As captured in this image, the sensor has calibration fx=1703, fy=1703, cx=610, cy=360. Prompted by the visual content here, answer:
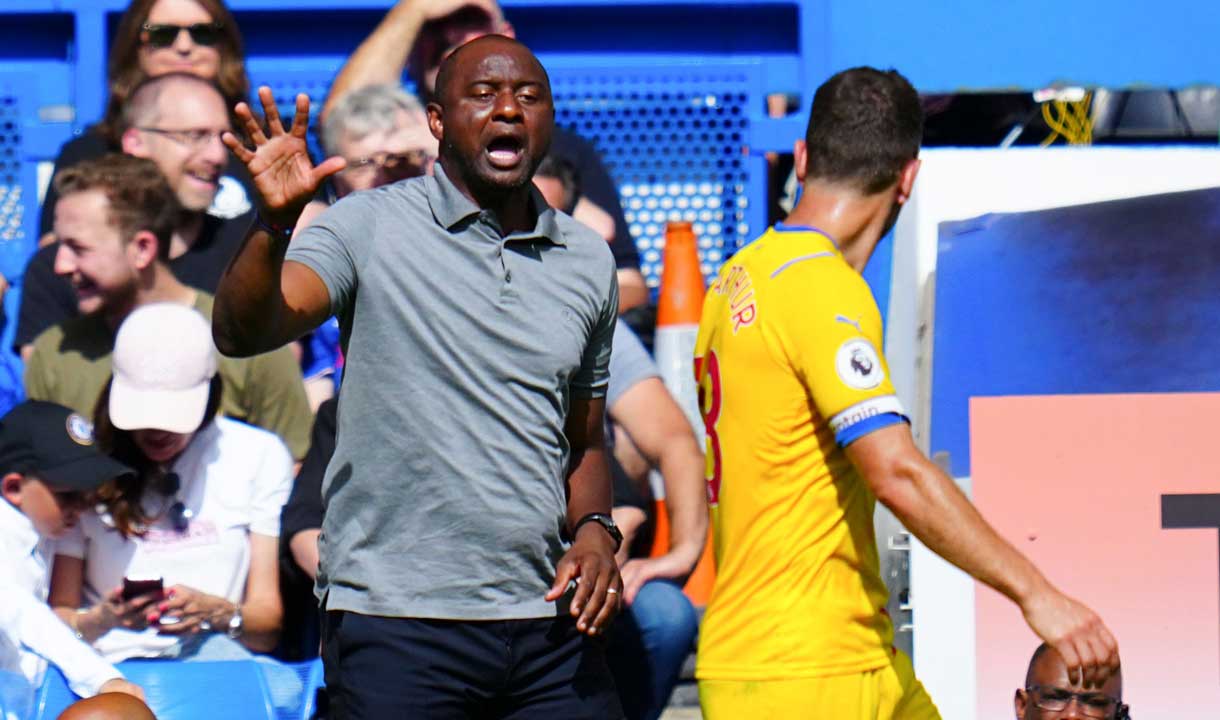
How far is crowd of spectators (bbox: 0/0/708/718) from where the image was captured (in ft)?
14.0

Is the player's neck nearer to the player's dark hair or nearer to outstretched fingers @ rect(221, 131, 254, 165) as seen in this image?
the player's dark hair

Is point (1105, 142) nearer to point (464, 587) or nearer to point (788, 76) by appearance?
point (788, 76)

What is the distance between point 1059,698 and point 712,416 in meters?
1.00

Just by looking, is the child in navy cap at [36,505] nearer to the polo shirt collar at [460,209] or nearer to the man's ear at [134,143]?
the man's ear at [134,143]

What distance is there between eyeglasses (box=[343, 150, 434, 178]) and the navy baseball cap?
107 cm

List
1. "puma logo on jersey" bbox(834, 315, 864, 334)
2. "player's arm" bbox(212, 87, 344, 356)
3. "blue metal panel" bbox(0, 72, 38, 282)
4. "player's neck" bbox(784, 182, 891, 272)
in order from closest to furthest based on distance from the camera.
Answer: "player's arm" bbox(212, 87, 344, 356)
"puma logo on jersey" bbox(834, 315, 864, 334)
"player's neck" bbox(784, 182, 891, 272)
"blue metal panel" bbox(0, 72, 38, 282)

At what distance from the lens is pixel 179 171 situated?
523cm

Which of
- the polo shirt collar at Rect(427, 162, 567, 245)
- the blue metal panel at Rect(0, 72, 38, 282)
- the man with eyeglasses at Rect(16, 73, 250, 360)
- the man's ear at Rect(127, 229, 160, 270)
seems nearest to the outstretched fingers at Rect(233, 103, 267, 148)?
the polo shirt collar at Rect(427, 162, 567, 245)

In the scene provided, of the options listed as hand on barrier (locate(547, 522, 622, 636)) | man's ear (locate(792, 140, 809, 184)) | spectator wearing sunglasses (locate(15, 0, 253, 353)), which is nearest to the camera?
hand on barrier (locate(547, 522, 622, 636))

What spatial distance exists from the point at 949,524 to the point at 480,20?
3158 millimetres

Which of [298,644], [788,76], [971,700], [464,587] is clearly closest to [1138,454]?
[971,700]

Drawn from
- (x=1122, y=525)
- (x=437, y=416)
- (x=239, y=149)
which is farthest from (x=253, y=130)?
(x=1122, y=525)

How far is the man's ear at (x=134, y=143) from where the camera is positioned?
5.24m

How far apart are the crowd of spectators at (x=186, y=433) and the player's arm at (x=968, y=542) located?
4.54ft
